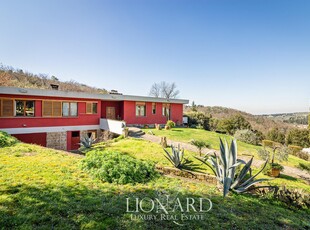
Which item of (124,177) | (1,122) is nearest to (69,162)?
(124,177)

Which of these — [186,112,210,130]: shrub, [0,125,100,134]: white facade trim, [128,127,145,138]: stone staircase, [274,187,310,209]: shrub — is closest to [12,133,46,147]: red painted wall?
[0,125,100,134]: white facade trim

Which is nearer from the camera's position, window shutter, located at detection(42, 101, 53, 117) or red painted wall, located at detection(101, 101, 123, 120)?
window shutter, located at detection(42, 101, 53, 117)

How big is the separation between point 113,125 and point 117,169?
10151mm

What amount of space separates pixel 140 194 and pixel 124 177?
1.00 metres

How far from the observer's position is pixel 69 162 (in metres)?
6.73

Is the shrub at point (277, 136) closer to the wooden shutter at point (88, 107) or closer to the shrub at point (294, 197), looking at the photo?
the shrub at point (294, 197)

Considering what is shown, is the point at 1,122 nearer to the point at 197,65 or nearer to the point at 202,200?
the point at 202,200

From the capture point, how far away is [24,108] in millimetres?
13234

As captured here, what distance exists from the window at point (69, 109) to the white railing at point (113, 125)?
2.57 meters

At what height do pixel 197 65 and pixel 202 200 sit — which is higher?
pixel 197 65

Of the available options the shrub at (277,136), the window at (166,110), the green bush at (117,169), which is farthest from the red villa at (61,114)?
the shrub at (277,136)

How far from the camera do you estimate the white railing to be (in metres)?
14.4

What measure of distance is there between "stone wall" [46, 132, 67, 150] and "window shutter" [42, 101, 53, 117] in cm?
163

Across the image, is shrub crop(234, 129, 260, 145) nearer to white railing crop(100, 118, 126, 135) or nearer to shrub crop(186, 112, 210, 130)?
shrub crop(186, 112, 210, 130)
